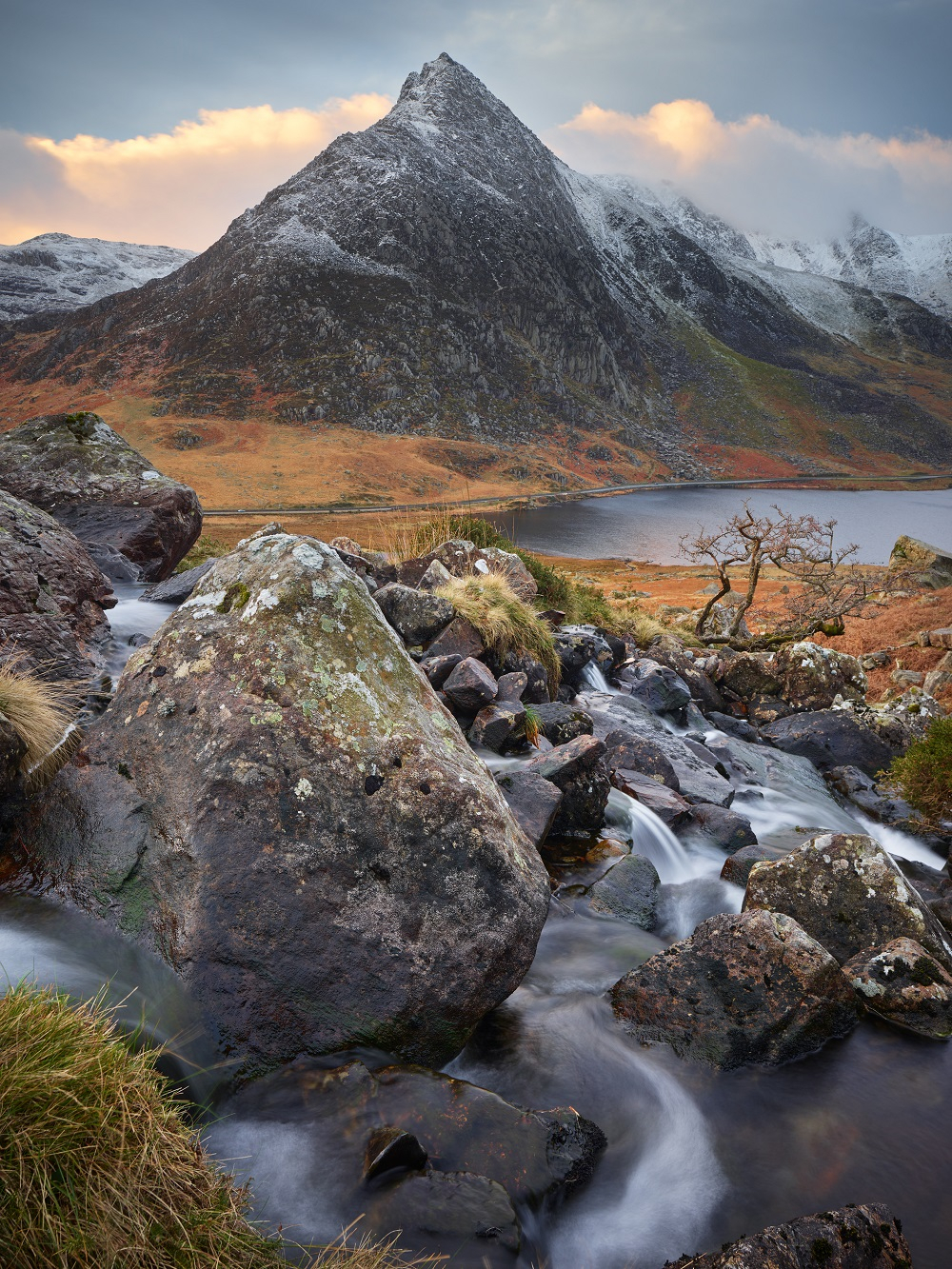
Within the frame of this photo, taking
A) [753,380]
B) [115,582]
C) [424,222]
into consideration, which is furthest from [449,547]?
[753,380]

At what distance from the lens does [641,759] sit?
1030cm

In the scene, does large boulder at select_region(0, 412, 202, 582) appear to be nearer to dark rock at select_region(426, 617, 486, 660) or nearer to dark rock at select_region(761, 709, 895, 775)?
dark rock at select_region(426, 617, 486, 660)

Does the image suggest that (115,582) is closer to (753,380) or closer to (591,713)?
(591,713)

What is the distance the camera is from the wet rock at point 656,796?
351 inches

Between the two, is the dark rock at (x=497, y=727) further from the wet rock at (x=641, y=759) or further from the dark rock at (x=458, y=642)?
the wet rock at (x=641, y=759)

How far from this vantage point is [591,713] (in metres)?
12.1

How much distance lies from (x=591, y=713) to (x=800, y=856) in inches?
223

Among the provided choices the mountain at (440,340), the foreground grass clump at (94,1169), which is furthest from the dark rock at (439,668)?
the mountain at (440,340)

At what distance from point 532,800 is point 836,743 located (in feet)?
32.1

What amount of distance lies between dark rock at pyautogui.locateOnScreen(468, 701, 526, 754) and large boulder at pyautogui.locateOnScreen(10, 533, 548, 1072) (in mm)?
3793

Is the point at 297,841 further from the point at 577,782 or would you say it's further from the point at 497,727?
the point at 497,727

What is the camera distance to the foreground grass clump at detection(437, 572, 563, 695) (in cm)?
1127

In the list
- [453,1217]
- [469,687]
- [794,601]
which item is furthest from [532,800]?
[794,601]

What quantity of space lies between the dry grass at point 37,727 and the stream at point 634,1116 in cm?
92
